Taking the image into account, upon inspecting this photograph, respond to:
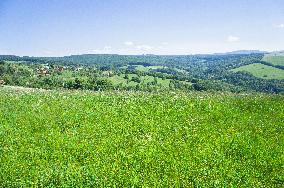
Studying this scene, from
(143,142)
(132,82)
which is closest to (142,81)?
(132,82)

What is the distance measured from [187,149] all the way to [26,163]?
848 centimetres

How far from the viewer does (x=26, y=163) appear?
697 inches

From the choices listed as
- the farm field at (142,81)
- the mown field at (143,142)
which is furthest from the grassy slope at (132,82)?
the mown field at (143,142)

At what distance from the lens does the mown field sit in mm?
15836

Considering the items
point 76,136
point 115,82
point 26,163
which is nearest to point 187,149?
point 76,136

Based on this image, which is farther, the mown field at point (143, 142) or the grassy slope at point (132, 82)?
the grassy slope at point (132, 82)

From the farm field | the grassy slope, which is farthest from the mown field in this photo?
the farm field

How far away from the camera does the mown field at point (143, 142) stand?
1584 centimetres

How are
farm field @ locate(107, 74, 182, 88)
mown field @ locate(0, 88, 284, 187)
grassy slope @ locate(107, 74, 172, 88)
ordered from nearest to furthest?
mown field @ locate(0, 88, 284, 187)
grassy slope @ locate(107, 74, 172, 88)
farm field @ locate(107, 74, 182, 88)

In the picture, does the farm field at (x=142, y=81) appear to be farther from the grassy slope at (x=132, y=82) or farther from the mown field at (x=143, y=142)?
the mown field at (x=143, y=142)

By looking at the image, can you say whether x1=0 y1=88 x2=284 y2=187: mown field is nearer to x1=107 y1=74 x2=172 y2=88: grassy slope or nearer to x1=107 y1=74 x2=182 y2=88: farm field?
x1=107 y1=74 x2=172 y2=88: grassy slope

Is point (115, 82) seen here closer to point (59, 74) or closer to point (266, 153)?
point (59, 74)

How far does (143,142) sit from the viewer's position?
2109 centimetres

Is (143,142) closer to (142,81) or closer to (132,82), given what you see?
(132,82)
